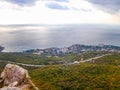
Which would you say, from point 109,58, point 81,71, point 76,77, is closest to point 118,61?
point 109,58

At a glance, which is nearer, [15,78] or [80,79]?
[15,78]

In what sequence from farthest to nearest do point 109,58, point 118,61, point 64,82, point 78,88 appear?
point 109,58, point 118,61, point 64,82, point 78,88

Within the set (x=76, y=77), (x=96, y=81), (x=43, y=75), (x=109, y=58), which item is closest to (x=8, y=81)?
(x=96, y=81)

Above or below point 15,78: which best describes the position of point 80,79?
below

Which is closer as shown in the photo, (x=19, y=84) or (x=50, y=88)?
(x=19, y=84)

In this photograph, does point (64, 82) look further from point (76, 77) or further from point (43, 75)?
point (43, 75)

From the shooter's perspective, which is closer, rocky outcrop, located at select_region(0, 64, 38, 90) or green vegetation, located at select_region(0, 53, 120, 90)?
rocky outcrop, located at select_region(0, 64, 38, 90)

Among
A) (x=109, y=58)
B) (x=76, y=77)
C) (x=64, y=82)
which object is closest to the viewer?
(x=64, y=82)

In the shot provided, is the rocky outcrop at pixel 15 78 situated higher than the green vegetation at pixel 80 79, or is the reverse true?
the rocky outcrop at pixel 15 78

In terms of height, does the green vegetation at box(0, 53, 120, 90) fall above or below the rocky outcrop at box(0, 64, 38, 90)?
below

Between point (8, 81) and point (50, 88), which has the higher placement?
point (8, 81)

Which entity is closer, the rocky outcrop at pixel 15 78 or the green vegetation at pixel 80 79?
the rocky outcrop at pixel 15 78
